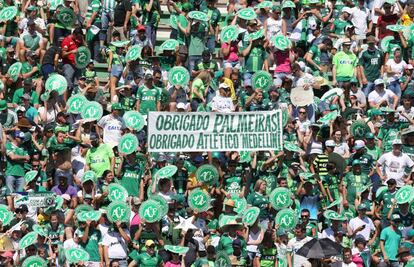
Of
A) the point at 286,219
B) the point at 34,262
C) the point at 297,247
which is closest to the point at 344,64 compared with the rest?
the point at 286,219

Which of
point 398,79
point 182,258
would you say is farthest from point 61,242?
point 398,79

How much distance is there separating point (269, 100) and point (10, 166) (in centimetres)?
438

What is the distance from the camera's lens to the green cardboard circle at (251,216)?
1324 inches

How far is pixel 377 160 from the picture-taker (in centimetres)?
3566

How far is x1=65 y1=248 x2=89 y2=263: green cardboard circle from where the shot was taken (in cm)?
3241

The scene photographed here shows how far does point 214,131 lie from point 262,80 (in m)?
1.43

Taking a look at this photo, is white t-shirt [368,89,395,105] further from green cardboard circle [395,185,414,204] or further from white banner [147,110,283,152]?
green cardboard circle [395,185,414,204]

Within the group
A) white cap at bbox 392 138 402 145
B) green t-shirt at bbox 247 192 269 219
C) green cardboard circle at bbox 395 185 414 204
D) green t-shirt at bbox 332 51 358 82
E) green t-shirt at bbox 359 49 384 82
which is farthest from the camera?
green t-shirt at bbox 359 49 384 82

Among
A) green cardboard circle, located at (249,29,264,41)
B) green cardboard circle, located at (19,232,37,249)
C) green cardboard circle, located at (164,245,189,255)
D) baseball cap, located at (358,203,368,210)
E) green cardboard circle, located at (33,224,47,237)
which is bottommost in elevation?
green cardboard circle, located at (164,245,189,255)

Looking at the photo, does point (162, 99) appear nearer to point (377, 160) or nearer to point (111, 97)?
point (111, 97)

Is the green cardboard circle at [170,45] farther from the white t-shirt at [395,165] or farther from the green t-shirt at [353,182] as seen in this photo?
the white t-shirt at [395,165]

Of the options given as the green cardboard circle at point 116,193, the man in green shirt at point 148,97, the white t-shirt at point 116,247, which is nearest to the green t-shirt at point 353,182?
the man in green shirt at point 148,97

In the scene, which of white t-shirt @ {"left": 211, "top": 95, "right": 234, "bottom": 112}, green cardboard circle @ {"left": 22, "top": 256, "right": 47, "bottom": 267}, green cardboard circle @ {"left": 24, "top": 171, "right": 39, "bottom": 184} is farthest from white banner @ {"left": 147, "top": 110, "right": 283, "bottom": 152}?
green cardboard circle @ {"left": 22, "top": 256, "right": 47, "bottom": 267}

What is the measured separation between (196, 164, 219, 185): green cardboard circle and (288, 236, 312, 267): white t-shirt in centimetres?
167
